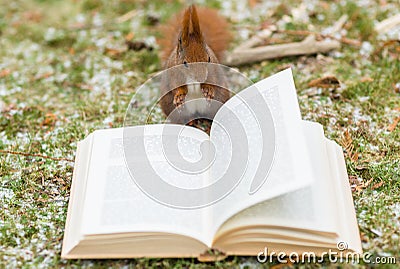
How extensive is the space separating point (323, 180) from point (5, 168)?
3.21 ft

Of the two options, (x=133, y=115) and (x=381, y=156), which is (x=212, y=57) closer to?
(x=133, y=115)

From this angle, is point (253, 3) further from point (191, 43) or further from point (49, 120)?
point (49, 120)

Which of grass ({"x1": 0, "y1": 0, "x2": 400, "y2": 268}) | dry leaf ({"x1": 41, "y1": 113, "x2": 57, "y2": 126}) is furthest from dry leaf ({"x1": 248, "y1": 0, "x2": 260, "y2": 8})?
dry leaf ({"x1": 41, "y1": 113, "x2": 57, "y2": 126})

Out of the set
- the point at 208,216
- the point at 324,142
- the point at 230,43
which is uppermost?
the point at 230,43

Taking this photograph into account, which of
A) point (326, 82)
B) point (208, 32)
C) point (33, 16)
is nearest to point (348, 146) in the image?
point (326, 82)

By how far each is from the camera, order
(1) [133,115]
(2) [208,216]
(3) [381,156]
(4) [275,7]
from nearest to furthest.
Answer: (2) [208,216]
(3) [381,156]
(1) [133,115]
(4) [275,7]

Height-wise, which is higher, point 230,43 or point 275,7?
point 275,7

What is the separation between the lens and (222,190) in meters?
1.30

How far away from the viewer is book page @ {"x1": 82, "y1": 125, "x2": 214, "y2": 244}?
124 centimetres

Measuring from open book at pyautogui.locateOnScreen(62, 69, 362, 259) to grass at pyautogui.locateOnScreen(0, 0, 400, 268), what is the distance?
0.07 m

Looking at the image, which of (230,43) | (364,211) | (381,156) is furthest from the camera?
(230,43)

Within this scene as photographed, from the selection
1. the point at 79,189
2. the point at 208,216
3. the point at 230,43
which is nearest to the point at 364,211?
the point at 208,216

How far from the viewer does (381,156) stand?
1623 mm

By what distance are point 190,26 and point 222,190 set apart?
1.79 feet
